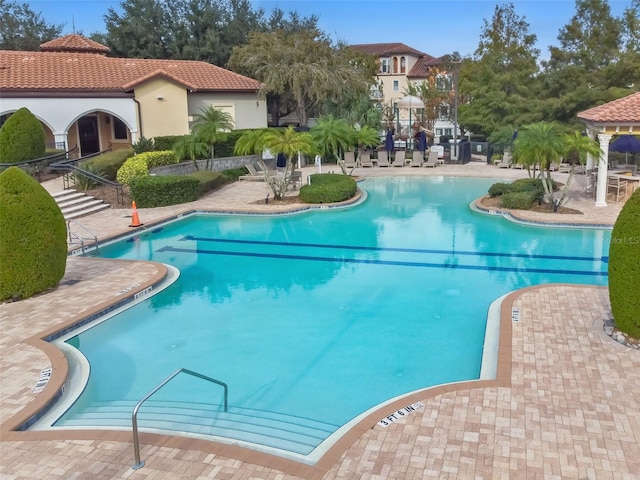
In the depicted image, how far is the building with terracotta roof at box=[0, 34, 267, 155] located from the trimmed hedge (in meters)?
4.81

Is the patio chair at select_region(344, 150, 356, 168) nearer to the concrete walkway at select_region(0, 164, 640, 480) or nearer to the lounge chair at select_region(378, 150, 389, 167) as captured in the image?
the lounge chair at select_region(378, 150, 389, 167)

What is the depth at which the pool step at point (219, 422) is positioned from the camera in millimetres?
6902

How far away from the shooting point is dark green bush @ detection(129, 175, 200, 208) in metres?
21.5

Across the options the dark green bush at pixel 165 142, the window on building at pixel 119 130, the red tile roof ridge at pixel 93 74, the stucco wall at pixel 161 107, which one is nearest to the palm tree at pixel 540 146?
the dark green bush at pixel 165 142

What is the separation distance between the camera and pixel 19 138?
22281 mm

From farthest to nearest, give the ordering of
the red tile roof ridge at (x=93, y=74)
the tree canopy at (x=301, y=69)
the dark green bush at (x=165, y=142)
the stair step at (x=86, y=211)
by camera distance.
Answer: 1. the tree canopy at (x=301, y=69)
2. the dark green bush at (x=165, y=142)
3. the red tile roof ridge at (x=93, y=74)
4. the stair step at (x=86, y=211)

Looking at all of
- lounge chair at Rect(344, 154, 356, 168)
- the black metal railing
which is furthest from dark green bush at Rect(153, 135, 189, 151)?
lounge chair at Rect(344, 154, 356, 168)

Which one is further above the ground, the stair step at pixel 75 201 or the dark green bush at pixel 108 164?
the dark green bush at pixel 108 164

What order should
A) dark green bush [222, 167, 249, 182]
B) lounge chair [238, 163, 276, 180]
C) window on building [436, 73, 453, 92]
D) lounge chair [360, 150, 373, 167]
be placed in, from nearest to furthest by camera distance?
1. lounge chair [238, 163, 276, 180]
2. dark green bush [222, 167, 249, 182]
3. lounge chair [360, 150, 373, 167]
4. window on building [436, 73, 453, 92]

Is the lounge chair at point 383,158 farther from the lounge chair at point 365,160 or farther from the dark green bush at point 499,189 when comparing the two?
the dark green bush at point 499,189

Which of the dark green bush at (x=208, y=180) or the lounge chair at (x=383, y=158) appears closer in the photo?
the dark green bush at (x=208, y=180)

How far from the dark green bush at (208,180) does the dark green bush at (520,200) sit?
37.8ft

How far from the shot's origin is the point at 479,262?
48.3 feet

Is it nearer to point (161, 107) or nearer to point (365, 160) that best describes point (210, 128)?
point (161, 107)
